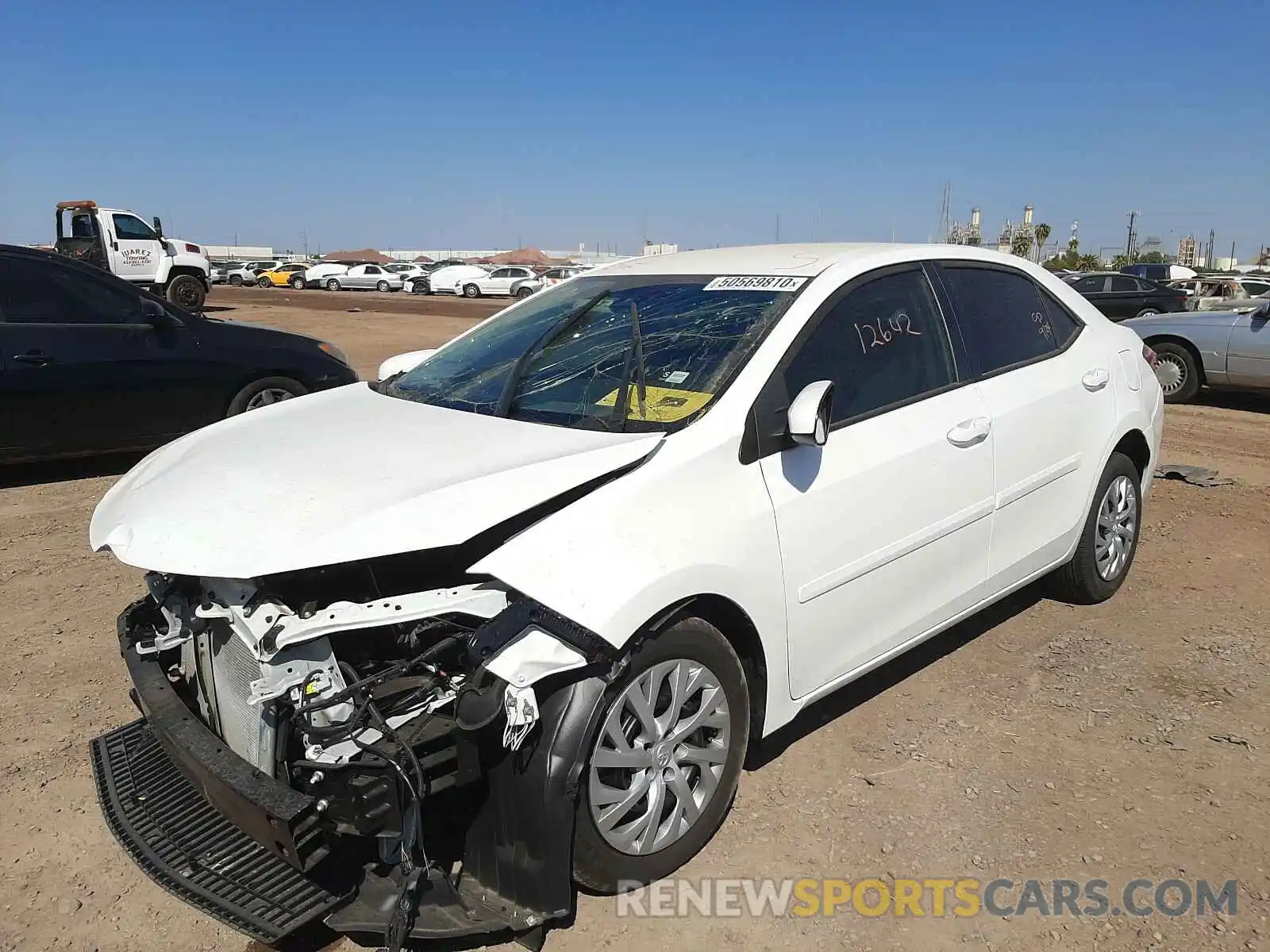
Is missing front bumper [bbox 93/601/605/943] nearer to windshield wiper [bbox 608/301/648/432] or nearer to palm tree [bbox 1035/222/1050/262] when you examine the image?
windshield wiper [bbox 608/301/648/432]

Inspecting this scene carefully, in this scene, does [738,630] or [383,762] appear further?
[738,630]

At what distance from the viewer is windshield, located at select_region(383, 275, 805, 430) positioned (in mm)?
3074

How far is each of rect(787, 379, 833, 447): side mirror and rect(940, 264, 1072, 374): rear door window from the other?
1207 mm

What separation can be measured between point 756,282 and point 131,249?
72.2ft

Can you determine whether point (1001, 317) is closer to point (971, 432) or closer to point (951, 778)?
point (971, 432)

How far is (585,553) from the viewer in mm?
2457

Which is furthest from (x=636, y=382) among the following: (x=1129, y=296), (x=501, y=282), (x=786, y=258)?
(x=501, y=282)

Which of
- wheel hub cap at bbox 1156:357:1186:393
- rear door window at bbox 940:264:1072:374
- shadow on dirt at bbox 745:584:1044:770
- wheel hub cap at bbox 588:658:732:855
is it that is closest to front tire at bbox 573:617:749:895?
wheel hub cap at bbox 588:658:732:855

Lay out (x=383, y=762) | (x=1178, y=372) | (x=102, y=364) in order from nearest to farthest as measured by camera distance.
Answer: (x=383, y=762), (x=102, y=364), (x=1178, y=372)

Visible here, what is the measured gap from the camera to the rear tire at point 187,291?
21969 millimetres

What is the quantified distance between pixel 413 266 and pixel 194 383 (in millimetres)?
46600

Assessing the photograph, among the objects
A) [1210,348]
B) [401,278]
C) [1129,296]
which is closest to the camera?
[1210,348]

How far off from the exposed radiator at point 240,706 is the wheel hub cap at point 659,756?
82cm

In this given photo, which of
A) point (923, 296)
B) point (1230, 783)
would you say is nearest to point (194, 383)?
point (923, 296)
